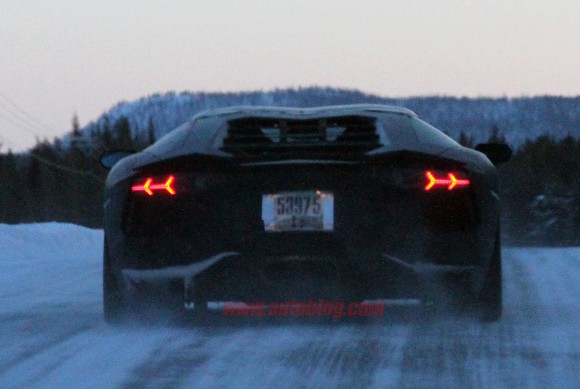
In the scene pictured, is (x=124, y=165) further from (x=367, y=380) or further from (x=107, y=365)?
(x=367, y=380)

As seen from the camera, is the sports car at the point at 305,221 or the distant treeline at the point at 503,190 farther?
the distant treeline at the point at 503,190

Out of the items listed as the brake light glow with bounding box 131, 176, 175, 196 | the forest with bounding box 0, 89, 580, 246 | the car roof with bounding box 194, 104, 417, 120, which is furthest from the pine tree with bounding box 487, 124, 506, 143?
the brake light glow with bounding box 131, 176, 175, 196

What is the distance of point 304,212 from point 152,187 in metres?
0.73

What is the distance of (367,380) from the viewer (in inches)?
157

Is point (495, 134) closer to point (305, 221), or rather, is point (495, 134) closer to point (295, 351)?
point (305, 221)

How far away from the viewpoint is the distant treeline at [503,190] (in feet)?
383

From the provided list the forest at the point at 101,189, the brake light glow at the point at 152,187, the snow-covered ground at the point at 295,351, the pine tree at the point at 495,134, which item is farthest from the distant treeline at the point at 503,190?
the brake light glow at the point at 152,187

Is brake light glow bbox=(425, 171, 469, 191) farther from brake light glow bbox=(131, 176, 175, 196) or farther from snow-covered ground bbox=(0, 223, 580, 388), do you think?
brake light glow bbox=(131, 176, 175, 196)

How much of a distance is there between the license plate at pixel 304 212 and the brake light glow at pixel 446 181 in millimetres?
459

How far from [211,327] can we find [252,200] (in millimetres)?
658

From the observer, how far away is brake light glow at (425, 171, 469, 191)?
536cm

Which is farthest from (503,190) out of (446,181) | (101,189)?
(446,181)

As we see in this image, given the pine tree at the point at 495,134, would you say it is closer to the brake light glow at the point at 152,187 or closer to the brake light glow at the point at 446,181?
the brake light glow at the point at 446,181

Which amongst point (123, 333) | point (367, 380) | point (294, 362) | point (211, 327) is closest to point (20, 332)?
point (123, 333)
